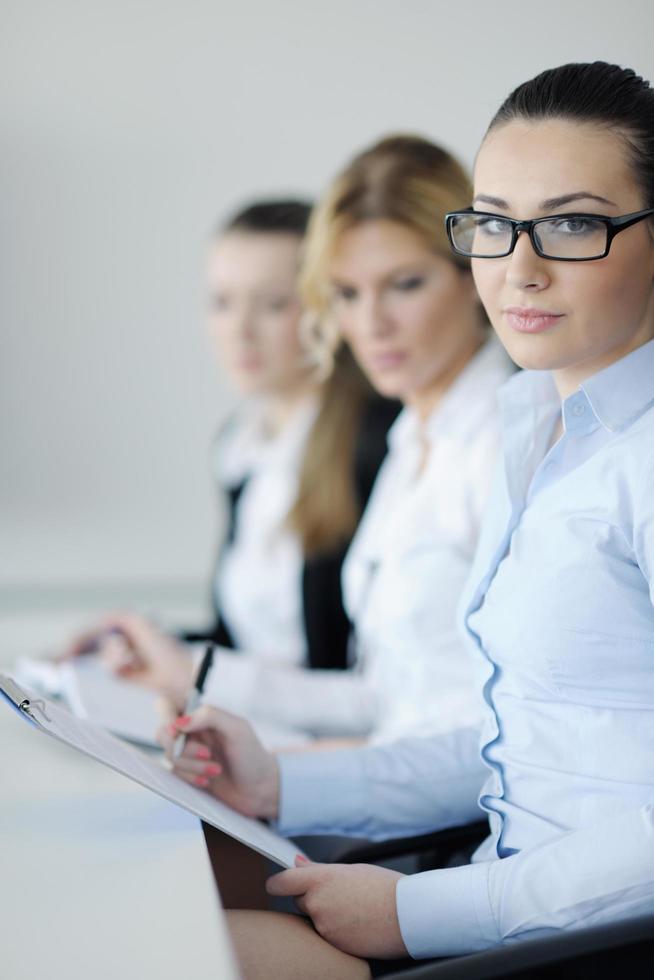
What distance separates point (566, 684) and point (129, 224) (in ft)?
7.28

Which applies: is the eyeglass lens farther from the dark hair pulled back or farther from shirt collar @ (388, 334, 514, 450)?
shirt collar @ (388, 334, 514, 450)

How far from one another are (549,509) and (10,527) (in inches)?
84.6

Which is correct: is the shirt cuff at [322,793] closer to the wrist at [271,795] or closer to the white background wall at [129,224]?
the wrist at [271,795]

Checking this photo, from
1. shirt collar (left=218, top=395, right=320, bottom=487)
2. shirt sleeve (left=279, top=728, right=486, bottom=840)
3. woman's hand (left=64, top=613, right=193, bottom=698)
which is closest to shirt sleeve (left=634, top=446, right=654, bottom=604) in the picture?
shirt sleeve (left=279, top=728, right=486, bottom=840)

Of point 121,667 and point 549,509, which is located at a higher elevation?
point 549,509

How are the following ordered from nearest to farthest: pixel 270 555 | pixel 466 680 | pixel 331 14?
pixel 466 680, pixel 270 555, pixel 331 14

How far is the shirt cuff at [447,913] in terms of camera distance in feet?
2.86

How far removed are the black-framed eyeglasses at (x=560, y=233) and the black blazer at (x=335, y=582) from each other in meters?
1.00

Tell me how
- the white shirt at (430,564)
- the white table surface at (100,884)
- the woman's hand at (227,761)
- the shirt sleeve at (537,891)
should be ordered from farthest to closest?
the white shirt at (430,564) < the woman's hand at (227,761) < the shirt sleeve at (537,891) < the white table surface at (100,884)

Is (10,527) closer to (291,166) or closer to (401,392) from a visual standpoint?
(291,166)

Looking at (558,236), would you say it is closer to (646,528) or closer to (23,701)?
(646,528)

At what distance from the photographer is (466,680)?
136 centimetres

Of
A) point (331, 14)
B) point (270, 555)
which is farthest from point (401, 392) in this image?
point (331, 14)

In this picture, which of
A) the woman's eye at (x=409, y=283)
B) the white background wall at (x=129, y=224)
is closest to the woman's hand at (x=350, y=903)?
the woman's eye at (x=409, y=283)
